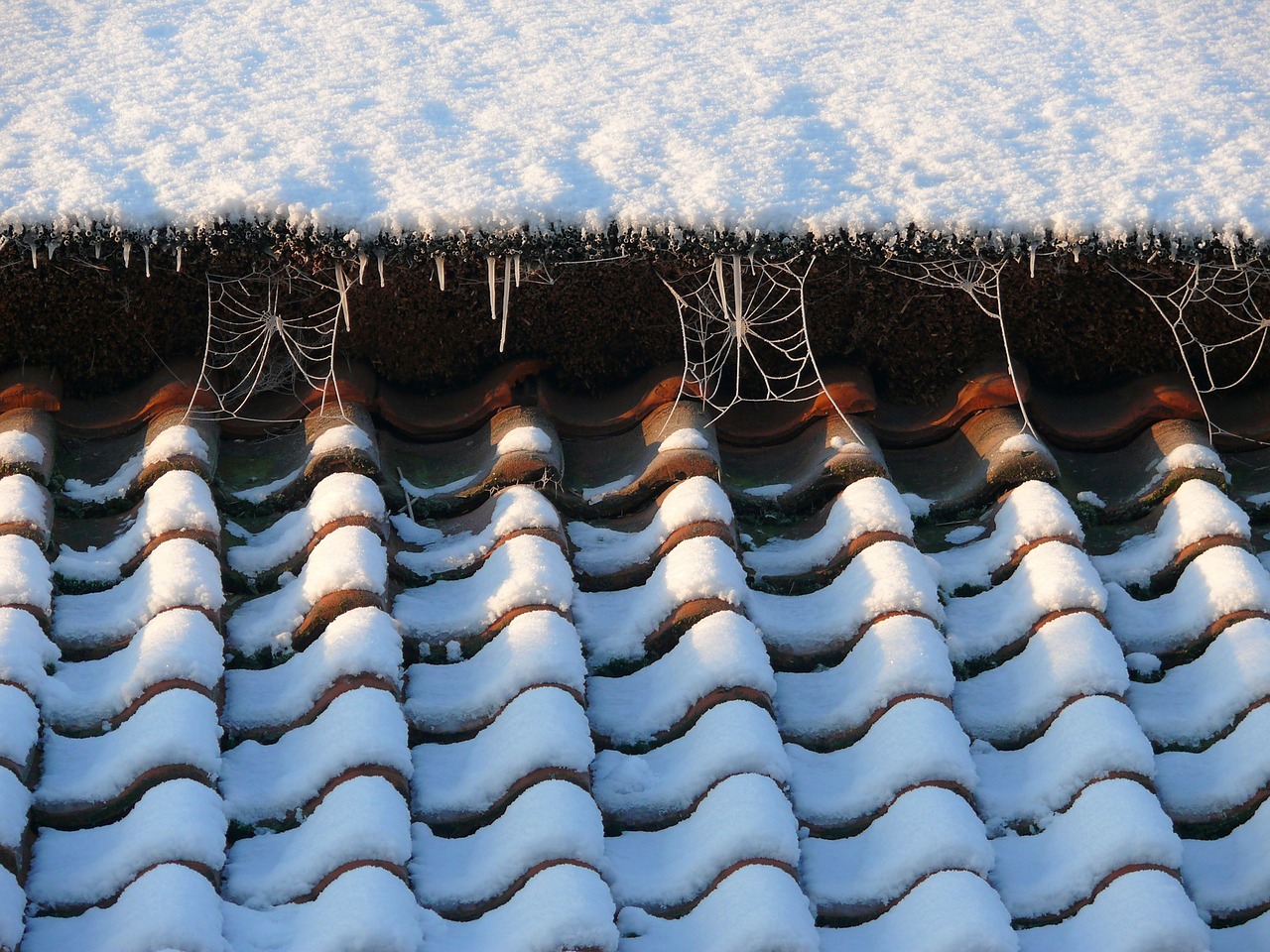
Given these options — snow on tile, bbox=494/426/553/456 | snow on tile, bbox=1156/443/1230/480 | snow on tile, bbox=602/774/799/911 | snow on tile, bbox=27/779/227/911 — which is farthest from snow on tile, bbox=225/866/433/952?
snow on tile, bbox=1156/443/1230/480

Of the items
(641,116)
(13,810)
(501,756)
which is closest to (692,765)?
(501,756)

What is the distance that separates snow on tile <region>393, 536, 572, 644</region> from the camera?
2.77 meters

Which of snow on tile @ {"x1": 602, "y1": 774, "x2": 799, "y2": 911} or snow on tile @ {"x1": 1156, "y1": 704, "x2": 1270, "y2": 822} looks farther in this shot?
snow on tile @ {"x1": 1156, "y1": 704, "x2": 1270, "y2": 822}

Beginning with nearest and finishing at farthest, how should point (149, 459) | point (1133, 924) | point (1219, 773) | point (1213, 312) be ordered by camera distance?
1. point (1133, 924)
2. point (1219, 773)
3. point (149, 459)
4. point (1213, 312)

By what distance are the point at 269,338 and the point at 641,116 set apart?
1.27 metres

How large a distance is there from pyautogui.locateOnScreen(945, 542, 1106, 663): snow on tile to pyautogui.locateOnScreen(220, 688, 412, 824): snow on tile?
133 centimetres

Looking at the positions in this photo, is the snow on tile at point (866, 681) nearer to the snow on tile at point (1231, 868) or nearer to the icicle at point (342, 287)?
the snow on tile at point (1231, 868)

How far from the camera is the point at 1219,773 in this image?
2.57 meters

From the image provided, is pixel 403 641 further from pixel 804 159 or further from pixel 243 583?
pixel 804 159

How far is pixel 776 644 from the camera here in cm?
282

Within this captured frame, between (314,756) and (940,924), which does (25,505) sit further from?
(940,924)

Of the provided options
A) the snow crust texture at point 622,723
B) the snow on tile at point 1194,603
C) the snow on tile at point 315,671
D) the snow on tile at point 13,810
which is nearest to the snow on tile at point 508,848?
the snow crust texture at point 622,723

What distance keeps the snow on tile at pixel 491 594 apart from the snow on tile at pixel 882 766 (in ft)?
2.18

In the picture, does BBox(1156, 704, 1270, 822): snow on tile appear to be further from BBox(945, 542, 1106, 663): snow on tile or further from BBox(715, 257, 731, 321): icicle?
BBox(715, 257, 731, 321): icicle
